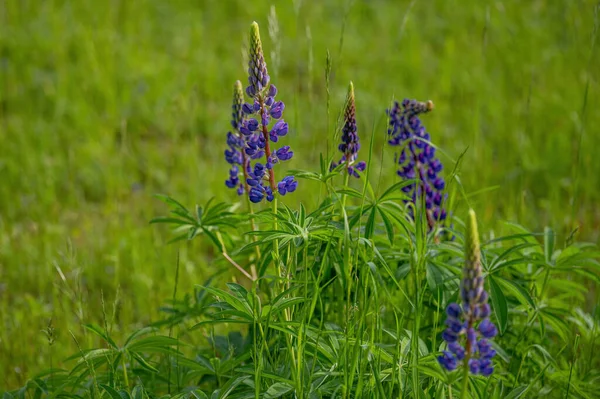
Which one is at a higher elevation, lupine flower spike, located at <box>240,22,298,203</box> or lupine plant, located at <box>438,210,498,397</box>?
lupine flower spike, located at <box>240,22,298,203</box>

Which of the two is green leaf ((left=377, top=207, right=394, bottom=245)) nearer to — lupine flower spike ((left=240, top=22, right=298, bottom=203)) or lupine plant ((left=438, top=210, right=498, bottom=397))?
lupine flower spike ((left=240, top=22, right=298, bottom=203))

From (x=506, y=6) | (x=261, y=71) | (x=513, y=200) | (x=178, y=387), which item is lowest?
(x=178, y=387)

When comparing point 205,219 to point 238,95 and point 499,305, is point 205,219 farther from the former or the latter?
point 499,305

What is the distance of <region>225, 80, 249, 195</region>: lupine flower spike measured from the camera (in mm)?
2613

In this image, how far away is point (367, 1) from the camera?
668cm

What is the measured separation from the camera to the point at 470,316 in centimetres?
171

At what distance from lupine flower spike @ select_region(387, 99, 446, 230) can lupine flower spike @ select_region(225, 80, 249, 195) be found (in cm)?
55

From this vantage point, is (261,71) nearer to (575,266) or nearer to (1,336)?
(575,266)

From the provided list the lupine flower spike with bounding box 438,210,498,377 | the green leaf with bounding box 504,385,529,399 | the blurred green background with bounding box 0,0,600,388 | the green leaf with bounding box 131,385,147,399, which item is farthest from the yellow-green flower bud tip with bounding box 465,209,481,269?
the blurred green background with bounding box 0,0,600,388

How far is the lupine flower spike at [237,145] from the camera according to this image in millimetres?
2613

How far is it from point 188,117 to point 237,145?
2644 millimetres

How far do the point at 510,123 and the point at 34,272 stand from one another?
309cm

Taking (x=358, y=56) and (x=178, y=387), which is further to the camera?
(x=358, y=56)

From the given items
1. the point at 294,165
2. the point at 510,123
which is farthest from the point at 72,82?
the point at 510,123
